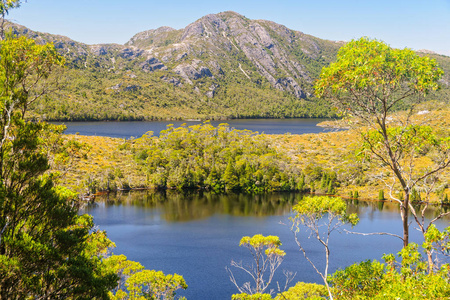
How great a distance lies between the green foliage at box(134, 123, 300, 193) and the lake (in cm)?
659

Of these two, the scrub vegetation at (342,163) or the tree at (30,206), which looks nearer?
the scrub vegetation at (342,163)

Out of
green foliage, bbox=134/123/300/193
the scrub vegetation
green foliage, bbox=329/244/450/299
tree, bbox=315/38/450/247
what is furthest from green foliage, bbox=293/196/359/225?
green foliage, bbox=134/123/300/193

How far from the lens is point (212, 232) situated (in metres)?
55.8

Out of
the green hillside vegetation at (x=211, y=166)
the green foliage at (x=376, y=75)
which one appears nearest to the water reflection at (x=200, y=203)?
the green hillside vegetation at (x=211, y=166)

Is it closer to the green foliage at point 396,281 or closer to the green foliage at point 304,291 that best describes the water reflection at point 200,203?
the green foliage at point 304,291

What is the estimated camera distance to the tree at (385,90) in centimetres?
1262

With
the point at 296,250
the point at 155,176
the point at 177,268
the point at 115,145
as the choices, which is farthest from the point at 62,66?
the point at 115,145

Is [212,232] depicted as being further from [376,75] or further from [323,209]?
[376,75]

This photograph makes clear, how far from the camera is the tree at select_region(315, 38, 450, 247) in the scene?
1262 cm

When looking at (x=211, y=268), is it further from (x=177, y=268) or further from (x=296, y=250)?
(x=296, y=250)

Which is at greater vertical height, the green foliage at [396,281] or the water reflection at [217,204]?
the green foliage at [396,281]

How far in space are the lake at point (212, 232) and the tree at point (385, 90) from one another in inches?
1047

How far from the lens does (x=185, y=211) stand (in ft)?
226

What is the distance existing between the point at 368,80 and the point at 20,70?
1394cm
